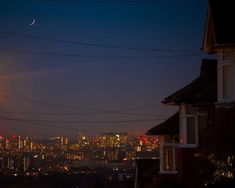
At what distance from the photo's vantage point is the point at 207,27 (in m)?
28.0

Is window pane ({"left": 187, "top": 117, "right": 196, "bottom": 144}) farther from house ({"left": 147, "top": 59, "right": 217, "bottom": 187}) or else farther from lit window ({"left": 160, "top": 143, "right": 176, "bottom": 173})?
lit window ({"left": 160, "top": 143, "right": 176, "bottom": 173})

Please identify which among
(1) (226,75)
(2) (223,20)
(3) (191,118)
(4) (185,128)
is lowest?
(4) (185,128)

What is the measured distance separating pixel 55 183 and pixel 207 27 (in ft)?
305

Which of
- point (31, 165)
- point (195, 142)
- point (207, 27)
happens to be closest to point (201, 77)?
point (195, 142)

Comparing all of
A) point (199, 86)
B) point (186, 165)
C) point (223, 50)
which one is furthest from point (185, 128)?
point (223, 50)

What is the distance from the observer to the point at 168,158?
42.4 meters

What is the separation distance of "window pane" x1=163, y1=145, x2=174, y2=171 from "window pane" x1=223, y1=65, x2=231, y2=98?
15253 millimetres

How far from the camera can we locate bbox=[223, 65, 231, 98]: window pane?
87.8 ft

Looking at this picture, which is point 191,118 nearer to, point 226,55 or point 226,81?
point 226,81

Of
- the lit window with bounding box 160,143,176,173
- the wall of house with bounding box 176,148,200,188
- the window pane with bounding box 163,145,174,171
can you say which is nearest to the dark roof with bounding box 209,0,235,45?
the wall of house with bounding box 176,148,200,188

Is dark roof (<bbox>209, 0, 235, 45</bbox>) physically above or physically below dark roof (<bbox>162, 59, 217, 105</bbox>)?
above

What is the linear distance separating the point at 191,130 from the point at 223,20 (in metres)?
8.62

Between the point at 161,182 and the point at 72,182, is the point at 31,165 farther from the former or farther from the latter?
the point at 161,182

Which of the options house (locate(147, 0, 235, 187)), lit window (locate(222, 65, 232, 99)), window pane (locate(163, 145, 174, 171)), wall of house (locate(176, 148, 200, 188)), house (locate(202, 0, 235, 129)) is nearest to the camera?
house (locate(147, 0, 235, 187))
